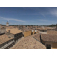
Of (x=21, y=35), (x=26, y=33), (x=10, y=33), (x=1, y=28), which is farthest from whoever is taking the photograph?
(x=21, y=35)

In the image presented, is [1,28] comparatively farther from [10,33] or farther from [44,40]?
[44,40]

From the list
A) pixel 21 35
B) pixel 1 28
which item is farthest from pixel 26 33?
pixel 1 28

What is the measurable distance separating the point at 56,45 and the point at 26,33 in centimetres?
728

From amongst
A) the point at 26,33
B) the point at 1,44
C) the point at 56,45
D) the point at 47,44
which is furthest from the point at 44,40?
the point at 26,33

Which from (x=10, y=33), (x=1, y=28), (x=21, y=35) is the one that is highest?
(x=1, y=28)

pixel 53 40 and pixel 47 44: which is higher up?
pixel 53 40

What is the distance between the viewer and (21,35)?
11305mm

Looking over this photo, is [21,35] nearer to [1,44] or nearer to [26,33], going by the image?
[26,33]

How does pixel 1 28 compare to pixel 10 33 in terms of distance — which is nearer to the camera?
pixel 1 28

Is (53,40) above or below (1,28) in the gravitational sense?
below

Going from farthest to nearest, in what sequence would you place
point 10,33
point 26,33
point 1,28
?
point 26,33, point 10,33, point 1,28

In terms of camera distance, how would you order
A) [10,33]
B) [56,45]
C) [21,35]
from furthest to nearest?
[21,35] → [10,33] → [56,45]

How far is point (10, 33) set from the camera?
30.3ft

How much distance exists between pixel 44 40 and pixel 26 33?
696 centimetres
